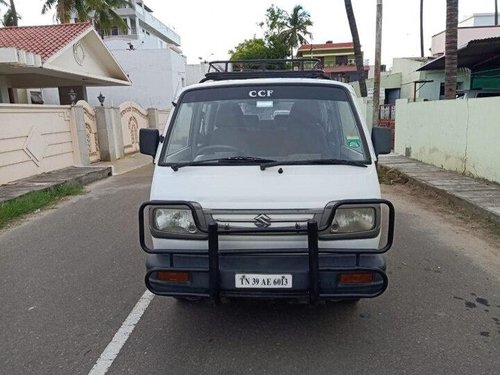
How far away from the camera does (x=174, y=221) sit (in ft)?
9.45

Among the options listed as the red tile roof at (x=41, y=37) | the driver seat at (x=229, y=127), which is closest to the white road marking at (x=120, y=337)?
the driver seat at (x=229, y=127)

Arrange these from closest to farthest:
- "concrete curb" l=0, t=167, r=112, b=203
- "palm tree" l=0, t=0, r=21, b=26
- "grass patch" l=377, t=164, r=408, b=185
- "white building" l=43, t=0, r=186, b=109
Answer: "concrete curb" l=0, t=167, r=112, b=203
"grass patch" l=377, t=164, r=408, b=185
"white building" l=43, t=0, r=186, b=109
"palm tree" l=0, t=0, r=21, b=26

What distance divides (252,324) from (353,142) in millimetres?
1685

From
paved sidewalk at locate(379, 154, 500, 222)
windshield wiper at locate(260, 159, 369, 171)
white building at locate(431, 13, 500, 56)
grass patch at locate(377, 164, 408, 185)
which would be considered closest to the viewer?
windshield wiper at locate(260, 159, 369, 171)

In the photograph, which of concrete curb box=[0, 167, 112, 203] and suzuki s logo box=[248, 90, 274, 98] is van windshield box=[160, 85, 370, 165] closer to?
suzuki s logo box=[248, 90, 274, 98]

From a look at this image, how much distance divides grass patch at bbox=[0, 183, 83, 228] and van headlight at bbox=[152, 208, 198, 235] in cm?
489

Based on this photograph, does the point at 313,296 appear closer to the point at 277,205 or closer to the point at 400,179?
the point at 277,205

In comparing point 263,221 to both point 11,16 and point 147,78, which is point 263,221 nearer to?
point 147,78

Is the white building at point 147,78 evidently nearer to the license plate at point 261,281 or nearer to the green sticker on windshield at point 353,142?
the green sticker on windshield at point 353,142

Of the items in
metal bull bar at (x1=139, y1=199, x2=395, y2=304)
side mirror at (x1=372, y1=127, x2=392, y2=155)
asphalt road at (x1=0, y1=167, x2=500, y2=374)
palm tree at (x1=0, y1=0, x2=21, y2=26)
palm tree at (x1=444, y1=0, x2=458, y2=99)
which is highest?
palm tree at (x1=0, y1=0, x2=21, y2=26)

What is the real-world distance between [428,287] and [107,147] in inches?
504

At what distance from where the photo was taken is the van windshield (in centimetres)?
336

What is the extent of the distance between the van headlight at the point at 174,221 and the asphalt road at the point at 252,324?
2.93 ft

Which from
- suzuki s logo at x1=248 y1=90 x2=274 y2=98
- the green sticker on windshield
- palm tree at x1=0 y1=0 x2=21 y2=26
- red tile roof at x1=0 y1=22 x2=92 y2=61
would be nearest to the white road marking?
suzuki s logo at x1=248 y1=90 x2=274 y2=98
